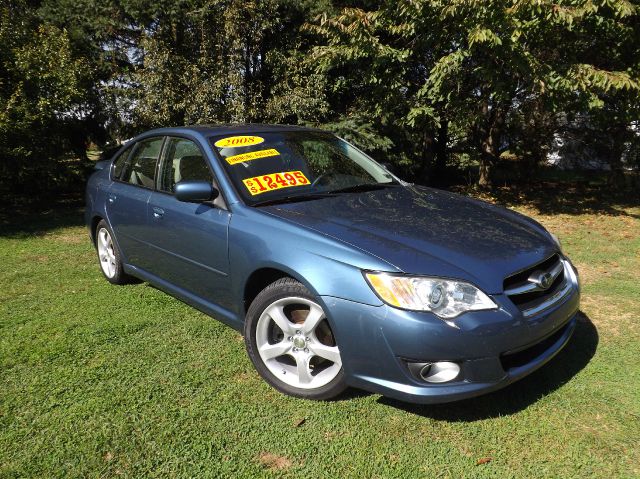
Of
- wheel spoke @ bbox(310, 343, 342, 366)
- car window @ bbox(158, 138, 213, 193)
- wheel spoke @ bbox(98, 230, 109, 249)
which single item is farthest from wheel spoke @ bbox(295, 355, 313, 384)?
wheel spoke @ bbox(98, 230, 109, 249)

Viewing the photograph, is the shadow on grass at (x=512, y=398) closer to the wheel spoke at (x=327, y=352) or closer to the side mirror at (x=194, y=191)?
the wheel spoke at (x=327, y=352)

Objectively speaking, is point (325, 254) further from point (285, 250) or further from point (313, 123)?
point (313, 123)

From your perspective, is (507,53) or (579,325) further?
(507,53)

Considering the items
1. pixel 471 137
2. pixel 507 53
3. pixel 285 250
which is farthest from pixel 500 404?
pixel 471 137

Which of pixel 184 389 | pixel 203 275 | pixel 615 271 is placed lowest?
pixel 615 271

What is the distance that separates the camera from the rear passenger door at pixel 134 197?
3.93 metres

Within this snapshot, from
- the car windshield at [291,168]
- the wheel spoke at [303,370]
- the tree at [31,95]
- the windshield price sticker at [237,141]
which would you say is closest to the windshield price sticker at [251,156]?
the car windshield at [291,168]

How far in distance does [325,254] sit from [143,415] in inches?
51.6

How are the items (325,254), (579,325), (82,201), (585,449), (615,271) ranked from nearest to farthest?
(585,449)
(325,254)
(579,325)
(615,271)
(82,201)

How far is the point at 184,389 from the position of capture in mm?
2883

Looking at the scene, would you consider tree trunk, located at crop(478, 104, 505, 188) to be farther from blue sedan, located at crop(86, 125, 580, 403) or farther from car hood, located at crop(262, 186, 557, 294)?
car hood, located at crop(262, 186, 557, 294)

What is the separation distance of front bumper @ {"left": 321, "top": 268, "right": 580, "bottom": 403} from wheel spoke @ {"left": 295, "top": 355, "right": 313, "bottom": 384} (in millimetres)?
316

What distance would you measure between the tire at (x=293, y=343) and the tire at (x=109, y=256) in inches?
85.5

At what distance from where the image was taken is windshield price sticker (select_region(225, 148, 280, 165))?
131 inches
